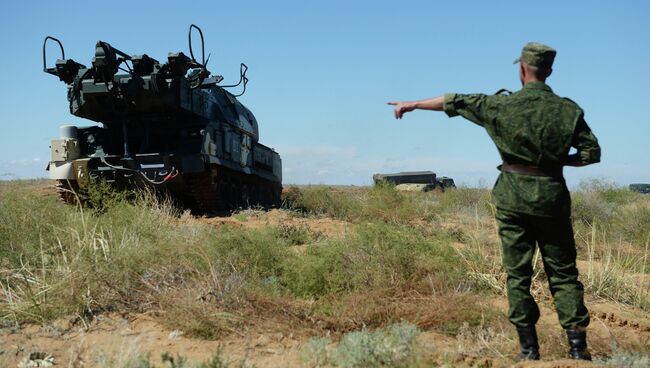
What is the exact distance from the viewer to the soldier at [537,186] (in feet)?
11.6

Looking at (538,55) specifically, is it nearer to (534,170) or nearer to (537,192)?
(534,170)

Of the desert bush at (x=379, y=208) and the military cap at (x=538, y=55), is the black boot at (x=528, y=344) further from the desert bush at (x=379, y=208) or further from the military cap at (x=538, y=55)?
the desert bush at (x=379, y=208)

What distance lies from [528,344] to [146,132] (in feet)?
35.5

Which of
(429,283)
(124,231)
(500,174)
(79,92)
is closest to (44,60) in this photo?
(79,92)

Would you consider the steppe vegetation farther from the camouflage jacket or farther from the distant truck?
the distant truck

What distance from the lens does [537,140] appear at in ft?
11.6

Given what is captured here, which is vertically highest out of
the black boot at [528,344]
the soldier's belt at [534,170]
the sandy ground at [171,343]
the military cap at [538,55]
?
the military cap at [538,55]

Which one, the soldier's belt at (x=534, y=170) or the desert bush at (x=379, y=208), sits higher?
the soldier's belt at (x=534, y=170)

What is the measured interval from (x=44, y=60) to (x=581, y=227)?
32.5 feet

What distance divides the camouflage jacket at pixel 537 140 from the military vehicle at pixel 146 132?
8907mm

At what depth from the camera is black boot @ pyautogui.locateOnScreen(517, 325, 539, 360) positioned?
356cm

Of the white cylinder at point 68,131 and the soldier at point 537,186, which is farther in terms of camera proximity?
the white cylinder at point 68,131

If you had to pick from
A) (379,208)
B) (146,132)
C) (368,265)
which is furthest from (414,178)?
(368,265)

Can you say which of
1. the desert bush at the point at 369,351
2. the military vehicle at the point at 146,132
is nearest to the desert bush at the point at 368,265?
the desert bush at the point at 369,351
